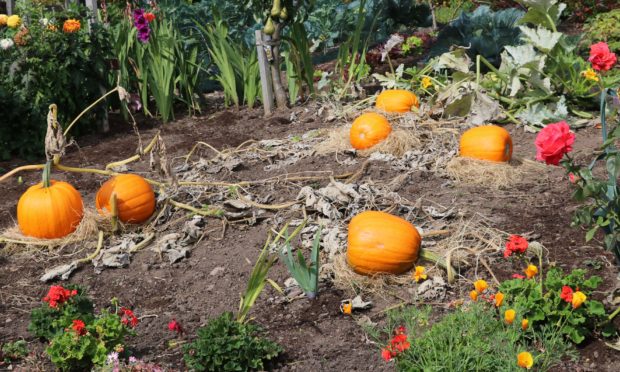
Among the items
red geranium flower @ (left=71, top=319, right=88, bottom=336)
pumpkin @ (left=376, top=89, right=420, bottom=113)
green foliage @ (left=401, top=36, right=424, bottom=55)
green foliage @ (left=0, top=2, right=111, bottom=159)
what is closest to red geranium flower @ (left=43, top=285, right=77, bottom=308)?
red geranium flower @ (left=71, top=319, right=88, bottom=336)

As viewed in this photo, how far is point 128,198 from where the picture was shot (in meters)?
4.38

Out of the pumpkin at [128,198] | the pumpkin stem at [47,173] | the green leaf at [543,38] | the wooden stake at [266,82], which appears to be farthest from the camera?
the wooden stake at [266,82]

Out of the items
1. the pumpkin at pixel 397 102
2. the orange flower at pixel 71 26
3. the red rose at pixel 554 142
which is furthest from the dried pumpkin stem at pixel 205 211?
the orange flower at pixel 71 26

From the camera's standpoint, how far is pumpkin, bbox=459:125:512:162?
485 centimetres

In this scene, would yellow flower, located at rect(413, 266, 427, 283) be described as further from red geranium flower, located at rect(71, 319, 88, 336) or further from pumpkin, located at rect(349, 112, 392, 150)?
pumpkin, located at rect(349, 112, 392, 150)

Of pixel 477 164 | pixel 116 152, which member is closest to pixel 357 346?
pixel 477 164

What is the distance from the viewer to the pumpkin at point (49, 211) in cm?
432

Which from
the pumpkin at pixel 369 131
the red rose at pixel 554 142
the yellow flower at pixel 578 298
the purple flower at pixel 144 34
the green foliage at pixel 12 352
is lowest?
the pumpkin at pixel 369 131

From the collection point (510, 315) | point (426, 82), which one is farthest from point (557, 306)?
point (426, 82)

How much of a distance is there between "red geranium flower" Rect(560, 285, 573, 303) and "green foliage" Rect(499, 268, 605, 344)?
0.08 m

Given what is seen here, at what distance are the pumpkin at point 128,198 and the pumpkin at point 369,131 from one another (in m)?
1.58

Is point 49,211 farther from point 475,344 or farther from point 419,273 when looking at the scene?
point 475,344

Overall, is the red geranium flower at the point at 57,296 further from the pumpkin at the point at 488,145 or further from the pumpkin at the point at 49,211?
the pumpkin at the point at 488,145

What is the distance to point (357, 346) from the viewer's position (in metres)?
3.07
